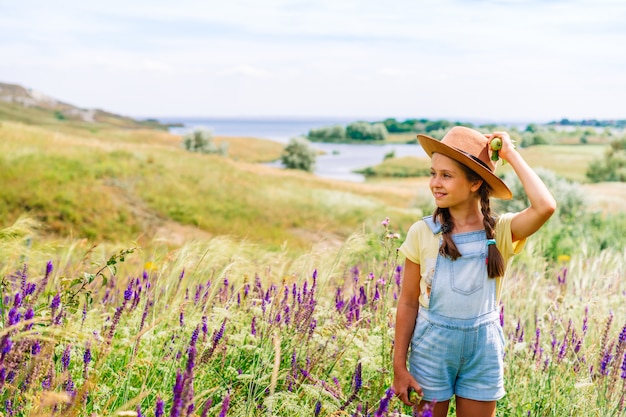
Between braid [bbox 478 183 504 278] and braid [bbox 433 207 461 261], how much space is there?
146 mm

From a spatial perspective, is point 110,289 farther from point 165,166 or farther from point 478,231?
point 165,166

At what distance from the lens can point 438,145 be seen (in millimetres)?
2662

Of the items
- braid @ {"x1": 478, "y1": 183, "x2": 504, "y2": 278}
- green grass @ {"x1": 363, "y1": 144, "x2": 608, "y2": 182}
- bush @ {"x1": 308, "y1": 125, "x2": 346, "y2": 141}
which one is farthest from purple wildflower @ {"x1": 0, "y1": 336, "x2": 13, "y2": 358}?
bush @ {"x1": 308, "y1": 125, "x2": 346, "y2": 141}

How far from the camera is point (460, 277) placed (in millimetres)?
2627

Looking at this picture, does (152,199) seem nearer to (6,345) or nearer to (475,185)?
(475,185)

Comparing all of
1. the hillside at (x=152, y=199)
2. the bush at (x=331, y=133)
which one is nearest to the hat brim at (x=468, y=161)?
the hillside at (x=152, y=199)

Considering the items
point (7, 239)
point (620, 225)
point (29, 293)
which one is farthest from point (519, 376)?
point (620, 225)

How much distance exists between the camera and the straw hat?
261 centimetres

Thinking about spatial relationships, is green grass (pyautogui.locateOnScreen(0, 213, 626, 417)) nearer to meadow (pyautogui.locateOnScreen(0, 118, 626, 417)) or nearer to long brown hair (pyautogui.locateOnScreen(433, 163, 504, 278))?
meadow (pyautogui.locateOnScreen(0, 118, 626, 417))

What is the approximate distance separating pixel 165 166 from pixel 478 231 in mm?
23759

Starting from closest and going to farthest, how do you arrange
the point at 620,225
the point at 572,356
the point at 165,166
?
1. the point at 572,356
2. the point at 620,225
3. the point at 165,166

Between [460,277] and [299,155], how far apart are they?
217 ft

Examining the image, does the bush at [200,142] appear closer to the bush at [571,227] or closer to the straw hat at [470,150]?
the bush at [571,227]

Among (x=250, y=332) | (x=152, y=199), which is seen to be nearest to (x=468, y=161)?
(x=250, y=332)
